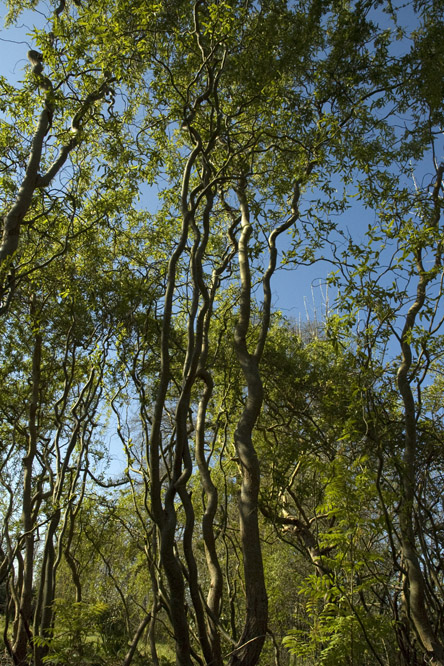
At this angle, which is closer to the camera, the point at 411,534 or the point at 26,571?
the point at 411,534

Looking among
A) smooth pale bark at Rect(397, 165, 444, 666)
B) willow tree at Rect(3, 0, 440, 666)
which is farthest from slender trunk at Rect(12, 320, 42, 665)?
smooth pale bark at Rect(397, 165, 444, 666)

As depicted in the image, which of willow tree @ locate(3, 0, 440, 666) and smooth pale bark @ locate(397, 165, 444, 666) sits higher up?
willow tree @ locate(3, 0, 440, 666)

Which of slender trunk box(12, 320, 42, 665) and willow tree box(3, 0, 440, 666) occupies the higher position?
willow tree box(3, 0, 440, 666)

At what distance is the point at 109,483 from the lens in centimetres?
708

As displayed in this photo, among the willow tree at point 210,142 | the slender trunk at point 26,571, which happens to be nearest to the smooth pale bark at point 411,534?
the willow tree at point 210,142

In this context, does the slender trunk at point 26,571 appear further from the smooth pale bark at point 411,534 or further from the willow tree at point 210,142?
the smooth pale bark at point 411,534

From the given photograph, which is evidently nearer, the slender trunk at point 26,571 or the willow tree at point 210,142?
the willow tree at point 210,142

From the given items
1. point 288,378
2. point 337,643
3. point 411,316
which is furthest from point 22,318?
point 337,643

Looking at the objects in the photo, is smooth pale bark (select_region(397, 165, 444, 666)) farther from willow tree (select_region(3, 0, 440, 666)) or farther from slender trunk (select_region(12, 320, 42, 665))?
slender trunk (select_region(12, 320, 42, 665))

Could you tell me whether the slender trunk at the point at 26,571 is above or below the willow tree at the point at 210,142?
below

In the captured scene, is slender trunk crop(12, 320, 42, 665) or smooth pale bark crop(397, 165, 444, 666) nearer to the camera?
smooth pale bark crop(397, 165, 444, 666)

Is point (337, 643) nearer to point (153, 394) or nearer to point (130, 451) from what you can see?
point (130, 451)

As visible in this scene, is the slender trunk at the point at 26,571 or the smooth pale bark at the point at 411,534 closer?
the smooth pale bark at the point at 411,534

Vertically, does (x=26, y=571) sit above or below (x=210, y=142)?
below
